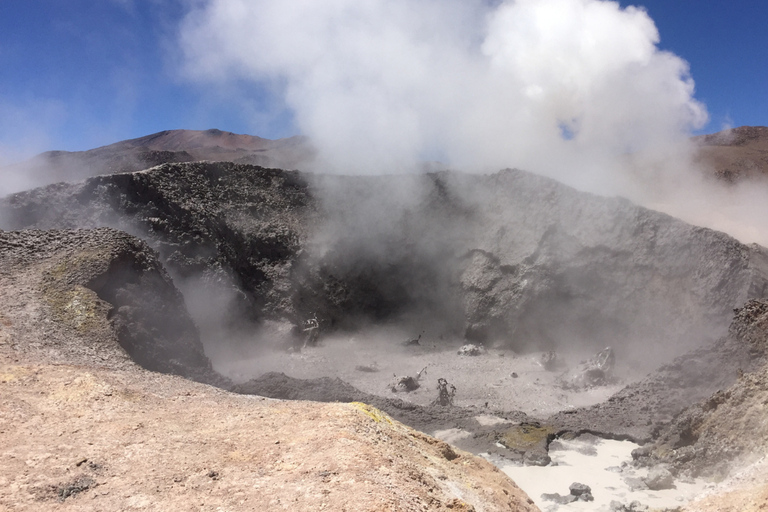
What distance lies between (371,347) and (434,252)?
458 cm

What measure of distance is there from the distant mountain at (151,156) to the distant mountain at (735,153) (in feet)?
112

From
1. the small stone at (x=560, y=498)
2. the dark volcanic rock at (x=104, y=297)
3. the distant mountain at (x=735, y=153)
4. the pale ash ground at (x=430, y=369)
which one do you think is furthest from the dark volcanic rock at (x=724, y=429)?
the distant mountain at (x=735, y=153)

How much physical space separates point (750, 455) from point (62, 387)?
10.2m

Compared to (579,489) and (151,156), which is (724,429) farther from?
(151,156)

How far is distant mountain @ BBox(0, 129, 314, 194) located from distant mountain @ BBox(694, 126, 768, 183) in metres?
34.3

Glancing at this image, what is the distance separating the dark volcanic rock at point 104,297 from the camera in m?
9.45

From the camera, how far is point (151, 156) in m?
39.9

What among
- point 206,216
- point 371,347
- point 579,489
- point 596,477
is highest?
point 206,216

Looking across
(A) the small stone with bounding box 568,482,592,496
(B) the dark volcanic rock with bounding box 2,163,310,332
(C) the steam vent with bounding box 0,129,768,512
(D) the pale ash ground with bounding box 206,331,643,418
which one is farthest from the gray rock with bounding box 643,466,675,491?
(B) the dark volcanic rock with bounding box 2,163,310,332

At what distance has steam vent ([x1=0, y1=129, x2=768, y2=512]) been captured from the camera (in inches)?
202

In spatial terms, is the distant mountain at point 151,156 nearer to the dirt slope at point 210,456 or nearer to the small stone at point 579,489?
the dirt slope at point 210,456

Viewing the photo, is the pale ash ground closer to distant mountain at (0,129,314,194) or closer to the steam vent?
the steam vent

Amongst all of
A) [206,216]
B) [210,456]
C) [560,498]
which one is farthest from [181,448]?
[206,216]

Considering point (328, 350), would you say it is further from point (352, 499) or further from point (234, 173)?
point (352, 499)
